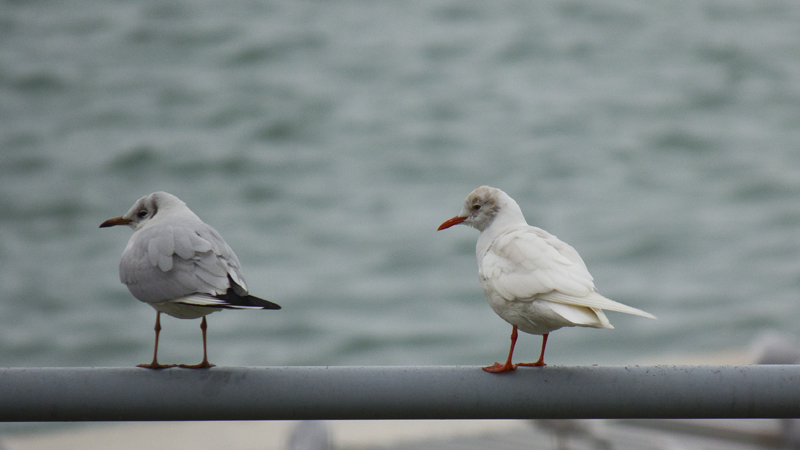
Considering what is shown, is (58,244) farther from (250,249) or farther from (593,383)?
(593,383)

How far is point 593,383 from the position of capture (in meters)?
1.65

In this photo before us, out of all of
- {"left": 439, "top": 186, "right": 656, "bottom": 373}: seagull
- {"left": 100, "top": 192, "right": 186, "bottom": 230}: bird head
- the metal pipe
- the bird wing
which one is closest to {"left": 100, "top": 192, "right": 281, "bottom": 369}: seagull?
the bird wing

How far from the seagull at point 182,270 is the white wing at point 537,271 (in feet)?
2.33

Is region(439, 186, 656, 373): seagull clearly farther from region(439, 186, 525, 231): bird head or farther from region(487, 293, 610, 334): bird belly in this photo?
region(439, 186, 525, 231): bird head

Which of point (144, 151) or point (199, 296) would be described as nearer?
point (199, 296)

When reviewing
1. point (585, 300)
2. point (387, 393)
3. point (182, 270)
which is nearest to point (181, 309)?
point (182, 270)

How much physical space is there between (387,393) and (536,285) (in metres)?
0.63

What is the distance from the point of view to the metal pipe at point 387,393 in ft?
5.26

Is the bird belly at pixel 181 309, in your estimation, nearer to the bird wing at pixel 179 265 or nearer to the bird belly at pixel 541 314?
the bird wing at pixel 179 265

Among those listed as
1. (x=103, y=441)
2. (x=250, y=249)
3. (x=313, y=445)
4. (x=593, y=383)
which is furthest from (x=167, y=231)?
(x=250, y=249)

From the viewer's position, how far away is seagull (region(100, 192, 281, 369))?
80.4 inches

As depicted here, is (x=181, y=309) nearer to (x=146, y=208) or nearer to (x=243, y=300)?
(x=243, y=300)

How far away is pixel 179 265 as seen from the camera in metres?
2.14

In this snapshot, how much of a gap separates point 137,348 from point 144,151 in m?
6.48
